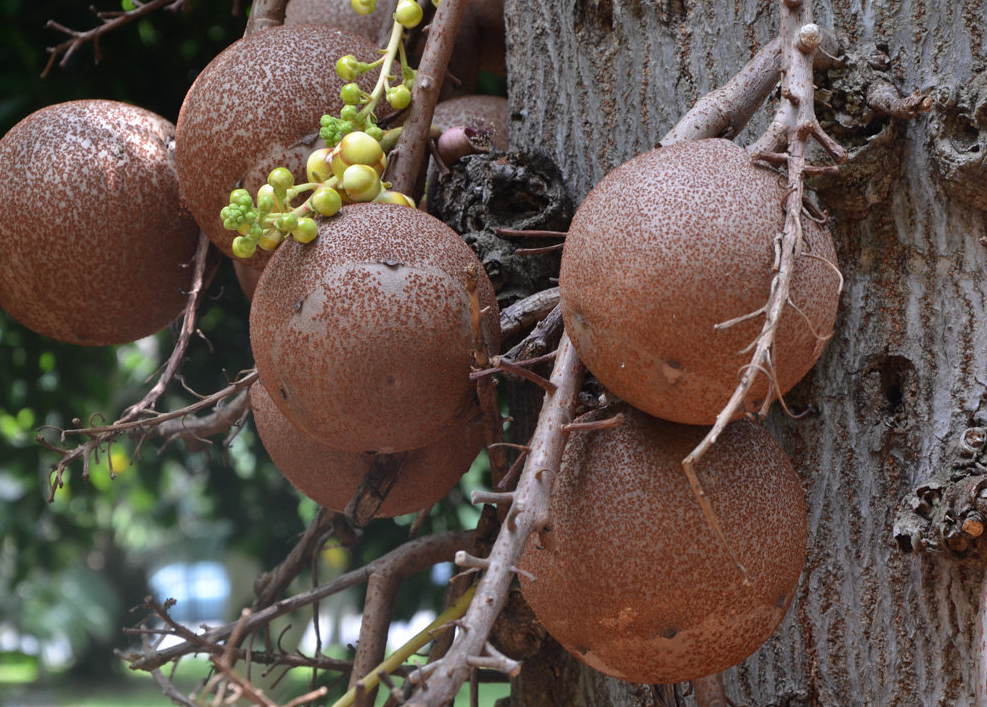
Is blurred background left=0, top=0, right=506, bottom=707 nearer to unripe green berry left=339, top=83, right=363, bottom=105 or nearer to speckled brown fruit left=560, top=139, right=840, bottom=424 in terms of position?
unripe green berry left=339, top=83, right=363, bottom=105

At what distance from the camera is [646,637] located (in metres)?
0.88

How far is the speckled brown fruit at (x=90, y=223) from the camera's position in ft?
3.94

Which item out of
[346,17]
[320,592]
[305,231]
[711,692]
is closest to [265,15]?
[346,17]

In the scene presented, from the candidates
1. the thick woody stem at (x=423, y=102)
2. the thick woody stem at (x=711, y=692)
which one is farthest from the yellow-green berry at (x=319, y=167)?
the thick woody stem at (x=711, y=692)

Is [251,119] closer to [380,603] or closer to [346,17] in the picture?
[346,17]

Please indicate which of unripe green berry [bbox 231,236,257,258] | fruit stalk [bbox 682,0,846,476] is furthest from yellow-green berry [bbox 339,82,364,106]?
fruit stalk [bbox 682,0,846,476]

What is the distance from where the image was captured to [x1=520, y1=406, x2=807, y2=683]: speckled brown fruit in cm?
87

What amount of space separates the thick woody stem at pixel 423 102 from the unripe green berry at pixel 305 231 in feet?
0.61

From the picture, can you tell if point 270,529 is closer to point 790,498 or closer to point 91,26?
point 91,26

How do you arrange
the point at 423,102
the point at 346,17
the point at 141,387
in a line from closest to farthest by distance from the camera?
the point at 423,102, the point at 346,17, the point at 141,387

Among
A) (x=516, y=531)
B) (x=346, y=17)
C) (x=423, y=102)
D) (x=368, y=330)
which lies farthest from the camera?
(x=346, y=17)

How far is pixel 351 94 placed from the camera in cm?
107

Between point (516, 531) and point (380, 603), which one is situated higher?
point (516, 531)

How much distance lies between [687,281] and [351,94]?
48 centimetres
